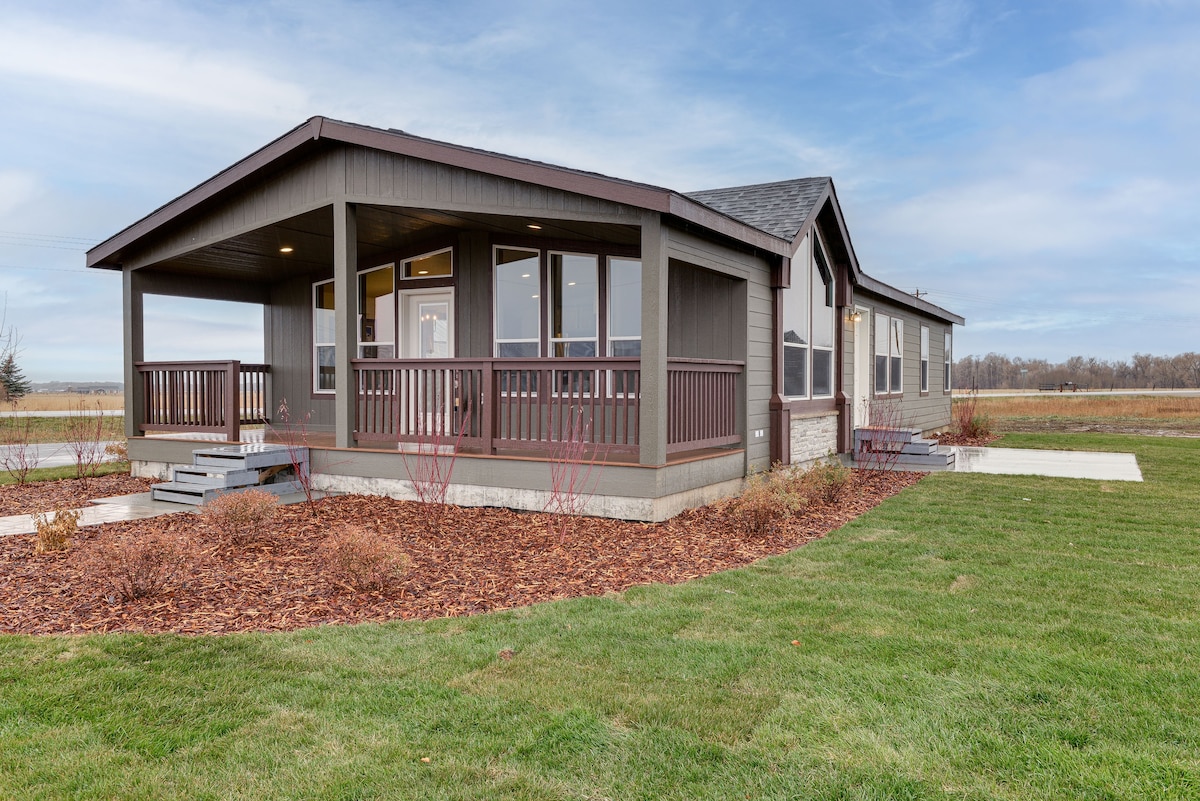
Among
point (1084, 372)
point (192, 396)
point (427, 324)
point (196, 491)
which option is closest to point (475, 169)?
point (427, 324)

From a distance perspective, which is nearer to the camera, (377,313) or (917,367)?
(377,313)

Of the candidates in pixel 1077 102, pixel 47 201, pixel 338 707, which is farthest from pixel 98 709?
pixel 47 201

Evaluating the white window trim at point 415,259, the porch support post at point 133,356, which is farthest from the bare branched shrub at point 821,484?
the porch support post at point 133,356

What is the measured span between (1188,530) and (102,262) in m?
13.8

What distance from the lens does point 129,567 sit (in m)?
4.16

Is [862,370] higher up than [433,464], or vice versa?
[862,370]

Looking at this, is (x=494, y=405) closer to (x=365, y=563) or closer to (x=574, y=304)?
(x=574, y=304)

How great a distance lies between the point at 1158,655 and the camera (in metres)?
3.37

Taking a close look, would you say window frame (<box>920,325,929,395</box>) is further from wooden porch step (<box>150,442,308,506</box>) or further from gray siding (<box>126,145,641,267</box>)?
wooden porch step (<box>150,442,308,506</box>)

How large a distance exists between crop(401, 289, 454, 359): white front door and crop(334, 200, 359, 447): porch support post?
1775 millimetres

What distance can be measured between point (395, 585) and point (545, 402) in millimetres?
4226

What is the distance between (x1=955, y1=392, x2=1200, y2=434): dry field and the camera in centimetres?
2072

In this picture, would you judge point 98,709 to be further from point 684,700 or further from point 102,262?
point 102,262

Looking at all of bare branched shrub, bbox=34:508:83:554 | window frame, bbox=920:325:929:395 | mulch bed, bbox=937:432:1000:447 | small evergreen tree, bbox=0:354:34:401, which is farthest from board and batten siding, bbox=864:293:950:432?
small evergreen tree, bbox=0:354:34:401
